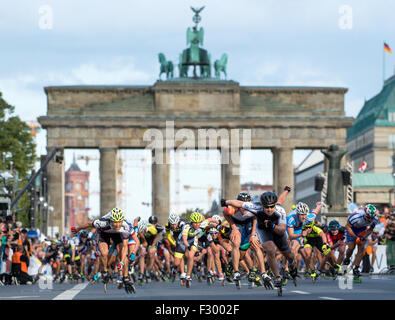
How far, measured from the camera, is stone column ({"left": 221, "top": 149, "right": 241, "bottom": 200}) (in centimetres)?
8975

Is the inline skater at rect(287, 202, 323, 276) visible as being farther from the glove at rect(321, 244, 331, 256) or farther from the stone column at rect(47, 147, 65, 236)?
the stone column at rect(47, 147, 65, 236)

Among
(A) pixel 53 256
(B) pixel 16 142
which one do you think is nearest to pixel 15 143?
(B) pixel 16 142

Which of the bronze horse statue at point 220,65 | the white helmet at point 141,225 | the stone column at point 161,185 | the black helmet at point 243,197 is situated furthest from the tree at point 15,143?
the black helmet at point 243,197

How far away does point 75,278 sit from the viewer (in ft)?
116

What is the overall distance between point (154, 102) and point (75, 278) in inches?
2170

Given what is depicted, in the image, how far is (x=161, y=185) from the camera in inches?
3578

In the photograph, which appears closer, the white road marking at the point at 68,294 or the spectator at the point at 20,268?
the white road marking at the point at 68,294

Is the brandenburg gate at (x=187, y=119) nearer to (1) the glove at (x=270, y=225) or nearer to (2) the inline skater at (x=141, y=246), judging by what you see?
(2) the inline skater at (x=141, y=246)

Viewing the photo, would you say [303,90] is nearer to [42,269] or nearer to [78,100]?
[78,100]

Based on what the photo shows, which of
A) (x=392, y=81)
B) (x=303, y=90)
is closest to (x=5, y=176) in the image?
(x=303, y=90)

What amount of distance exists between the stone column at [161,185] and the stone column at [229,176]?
4.87 meters

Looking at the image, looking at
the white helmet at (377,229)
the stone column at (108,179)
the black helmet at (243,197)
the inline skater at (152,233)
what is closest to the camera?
the black helmet at (243,197)

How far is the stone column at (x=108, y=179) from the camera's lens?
89.9 meters

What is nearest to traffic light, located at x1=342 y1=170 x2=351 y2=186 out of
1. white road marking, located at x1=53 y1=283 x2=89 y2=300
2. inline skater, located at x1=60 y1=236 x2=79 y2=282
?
inline skater, located at x1=60 y1=236 x2=79 y2=282
